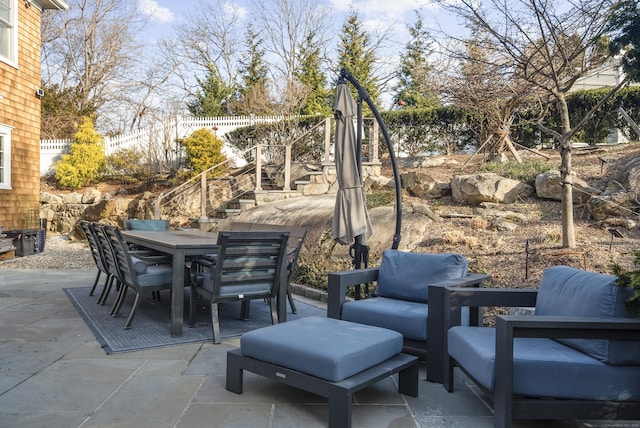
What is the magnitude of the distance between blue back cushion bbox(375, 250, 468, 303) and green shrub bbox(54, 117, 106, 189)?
1296cm

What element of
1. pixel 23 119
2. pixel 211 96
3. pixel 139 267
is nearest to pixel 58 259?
pixel 23 119

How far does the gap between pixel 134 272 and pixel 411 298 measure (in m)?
2.29

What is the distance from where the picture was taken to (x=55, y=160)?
15453 mm

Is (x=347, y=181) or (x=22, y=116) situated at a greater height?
(x=22, y=116)

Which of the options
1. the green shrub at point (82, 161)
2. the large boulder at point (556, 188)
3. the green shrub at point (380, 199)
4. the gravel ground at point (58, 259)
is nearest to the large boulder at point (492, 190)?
the large boulder at point (556, 188)

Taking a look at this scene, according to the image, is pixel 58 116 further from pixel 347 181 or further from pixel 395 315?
pixel 395 315

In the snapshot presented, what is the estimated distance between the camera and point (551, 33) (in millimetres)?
4977

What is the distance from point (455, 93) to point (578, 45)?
112 inches

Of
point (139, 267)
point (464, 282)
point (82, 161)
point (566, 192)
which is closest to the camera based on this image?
point (464, 282)

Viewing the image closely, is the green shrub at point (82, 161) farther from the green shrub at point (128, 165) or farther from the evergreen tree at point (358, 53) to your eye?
the evergreen tree at point (358, 53)

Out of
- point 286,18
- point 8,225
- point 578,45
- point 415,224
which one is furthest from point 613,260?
point 286,18

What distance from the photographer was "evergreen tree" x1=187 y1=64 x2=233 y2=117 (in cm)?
2222

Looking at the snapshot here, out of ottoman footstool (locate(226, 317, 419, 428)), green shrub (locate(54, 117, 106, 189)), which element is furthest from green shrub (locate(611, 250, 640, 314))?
green shrub (locate(54, 117, 106, 189))

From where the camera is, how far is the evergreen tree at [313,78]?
67.8 feet
